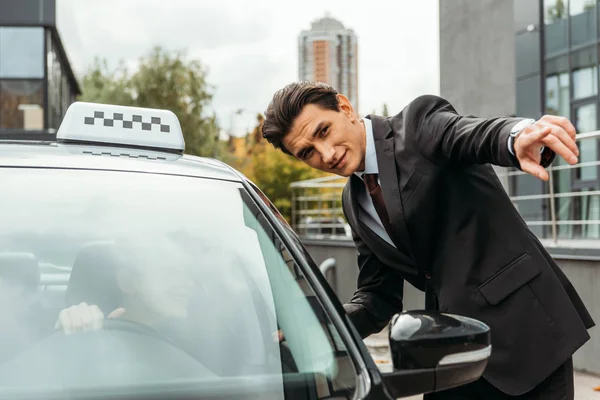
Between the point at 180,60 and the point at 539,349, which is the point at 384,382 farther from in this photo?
the point at 180,60

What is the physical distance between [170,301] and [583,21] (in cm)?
1599

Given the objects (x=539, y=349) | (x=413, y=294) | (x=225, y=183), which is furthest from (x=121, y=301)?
(x=413, y=294)

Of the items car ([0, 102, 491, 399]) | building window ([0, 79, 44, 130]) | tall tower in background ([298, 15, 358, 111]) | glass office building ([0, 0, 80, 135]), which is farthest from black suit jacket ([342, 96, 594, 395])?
tall tower in background ([298, 15, 358, 111])

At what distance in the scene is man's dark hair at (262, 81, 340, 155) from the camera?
2752 millimetres

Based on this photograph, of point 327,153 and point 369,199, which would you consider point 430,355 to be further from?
point 369,199

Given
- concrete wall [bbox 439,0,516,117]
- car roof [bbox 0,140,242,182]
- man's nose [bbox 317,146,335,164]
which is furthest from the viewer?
concrete wall [bbox 439,0,516,117]

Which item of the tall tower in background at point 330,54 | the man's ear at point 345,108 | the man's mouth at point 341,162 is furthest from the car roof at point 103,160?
the tall tower in background at point 330,54

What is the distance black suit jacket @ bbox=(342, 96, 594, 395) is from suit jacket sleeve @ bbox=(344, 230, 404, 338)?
36 cm

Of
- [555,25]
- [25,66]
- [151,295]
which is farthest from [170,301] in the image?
[25,66]

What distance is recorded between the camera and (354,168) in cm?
275

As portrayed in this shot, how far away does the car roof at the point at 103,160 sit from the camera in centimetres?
231

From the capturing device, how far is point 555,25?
56.3 ft

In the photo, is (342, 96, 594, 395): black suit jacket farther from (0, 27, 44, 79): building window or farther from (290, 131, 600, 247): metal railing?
(0, 27, 44, 79): building window

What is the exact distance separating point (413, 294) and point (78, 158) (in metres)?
7.97
